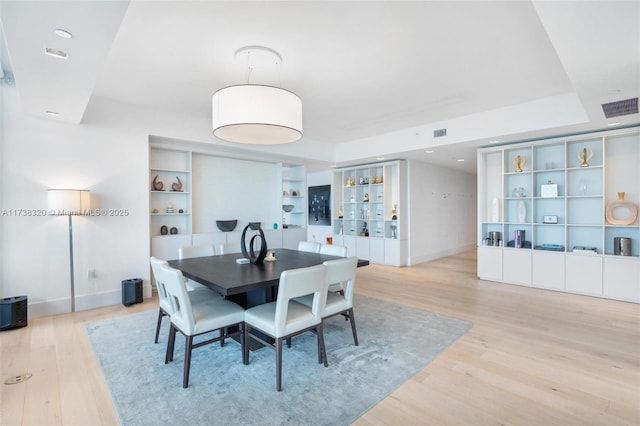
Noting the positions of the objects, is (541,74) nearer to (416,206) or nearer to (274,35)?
(274,35)

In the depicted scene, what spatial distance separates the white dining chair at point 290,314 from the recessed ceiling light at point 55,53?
223cm

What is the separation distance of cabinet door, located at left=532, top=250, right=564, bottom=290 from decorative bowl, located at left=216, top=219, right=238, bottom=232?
209 inches

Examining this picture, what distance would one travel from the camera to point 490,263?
564cm

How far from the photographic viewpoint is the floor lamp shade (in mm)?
3701

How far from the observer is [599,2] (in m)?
1.77

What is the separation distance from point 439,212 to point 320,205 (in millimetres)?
3325

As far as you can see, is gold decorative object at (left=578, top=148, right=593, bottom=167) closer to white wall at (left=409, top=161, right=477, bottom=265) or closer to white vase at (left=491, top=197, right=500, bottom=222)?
white vase at (left=491, top=197, right=500, bottom=222)

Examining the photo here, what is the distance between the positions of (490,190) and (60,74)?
253 inches

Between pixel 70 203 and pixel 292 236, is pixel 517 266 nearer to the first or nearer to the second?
pixel 292 236

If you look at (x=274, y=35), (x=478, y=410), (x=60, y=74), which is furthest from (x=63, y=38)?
(x=478, y=410)

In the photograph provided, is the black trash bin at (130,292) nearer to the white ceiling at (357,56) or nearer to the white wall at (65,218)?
the white wall at (65,218)

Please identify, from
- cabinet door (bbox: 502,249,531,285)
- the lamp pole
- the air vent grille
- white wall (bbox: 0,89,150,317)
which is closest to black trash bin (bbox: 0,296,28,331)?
white wall (bbox: 0,89,150,317)

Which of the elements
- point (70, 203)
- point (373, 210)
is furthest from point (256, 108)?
point (373, 210)

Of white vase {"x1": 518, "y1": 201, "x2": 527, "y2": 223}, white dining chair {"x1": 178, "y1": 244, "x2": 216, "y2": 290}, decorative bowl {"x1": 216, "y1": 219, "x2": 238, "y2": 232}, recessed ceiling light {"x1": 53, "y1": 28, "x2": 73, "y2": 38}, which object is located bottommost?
white dining chair {"x1": 178, "y1": 244, "x2": 216, "y2": 290}
